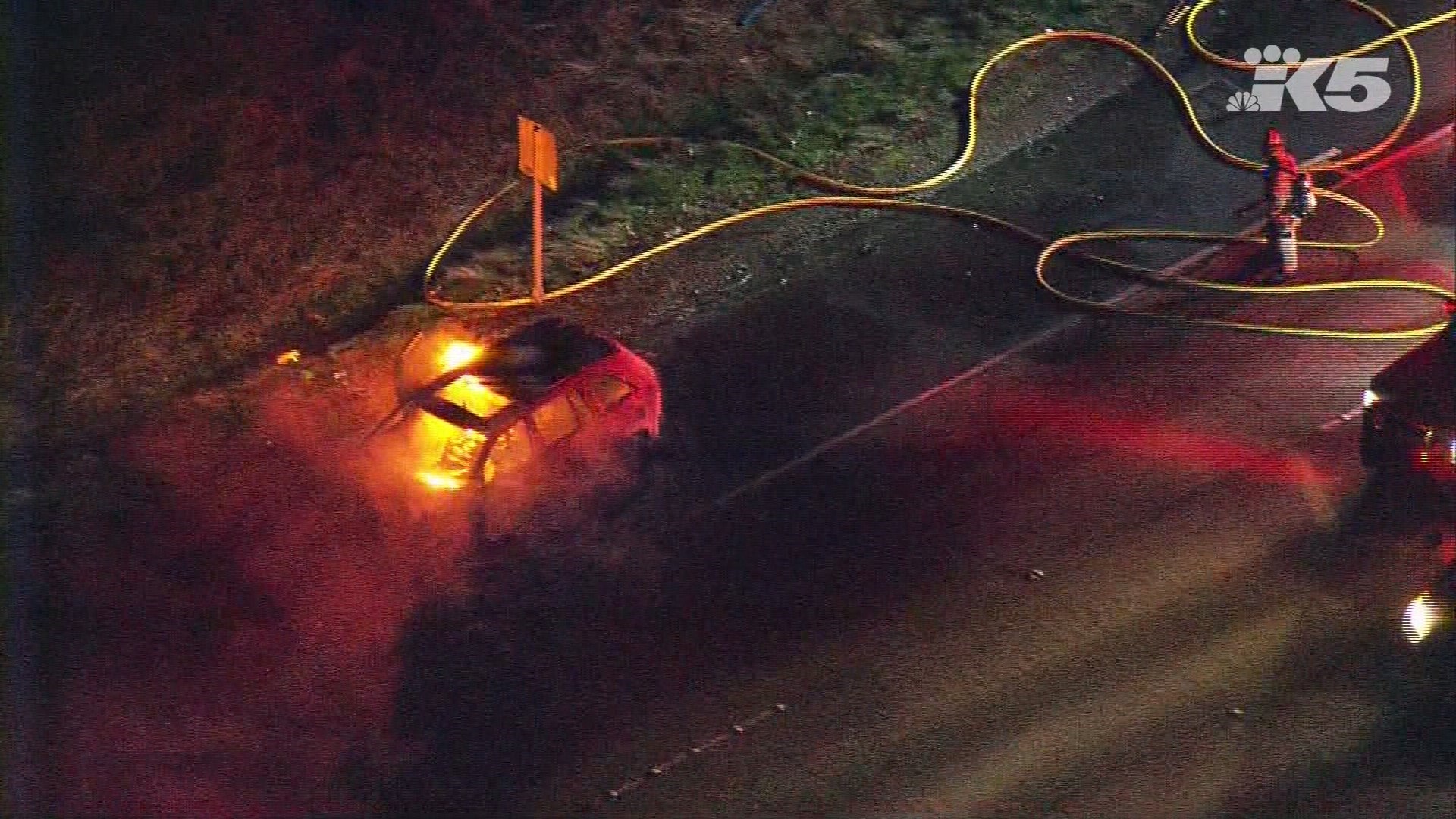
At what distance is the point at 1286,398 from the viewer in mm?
12992

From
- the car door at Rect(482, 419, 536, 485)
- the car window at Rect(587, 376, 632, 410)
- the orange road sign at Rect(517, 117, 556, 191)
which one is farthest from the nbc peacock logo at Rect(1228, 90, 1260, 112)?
the car door at Rect(482, 419, 536, 485)

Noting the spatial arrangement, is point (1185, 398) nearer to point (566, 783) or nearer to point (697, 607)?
point (697, 607)

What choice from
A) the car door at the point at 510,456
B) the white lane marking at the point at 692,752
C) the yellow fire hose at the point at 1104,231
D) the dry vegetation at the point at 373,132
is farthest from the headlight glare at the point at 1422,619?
the dry vegetation at the point at 373,132

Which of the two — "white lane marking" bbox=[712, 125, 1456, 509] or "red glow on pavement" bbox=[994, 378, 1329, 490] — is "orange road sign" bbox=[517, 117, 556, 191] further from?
"red glow on pavement" bbox=[994, 378, 1329, 490]

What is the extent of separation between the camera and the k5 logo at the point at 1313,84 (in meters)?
16.8

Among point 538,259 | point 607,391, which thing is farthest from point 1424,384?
point 538,259

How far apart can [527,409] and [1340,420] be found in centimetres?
762

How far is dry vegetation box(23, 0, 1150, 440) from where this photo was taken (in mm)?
13734

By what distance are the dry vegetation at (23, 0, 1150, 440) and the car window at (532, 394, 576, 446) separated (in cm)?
283

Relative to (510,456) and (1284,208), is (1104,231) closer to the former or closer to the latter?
(1284,208)

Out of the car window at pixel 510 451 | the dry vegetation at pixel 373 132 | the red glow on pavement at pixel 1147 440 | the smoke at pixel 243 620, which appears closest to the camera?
the smoke at pixel 243 620

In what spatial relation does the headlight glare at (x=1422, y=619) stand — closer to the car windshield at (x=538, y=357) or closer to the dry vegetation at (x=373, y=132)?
the car windshield at (x=538, y=357)

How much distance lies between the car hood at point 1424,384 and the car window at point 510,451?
7.38m

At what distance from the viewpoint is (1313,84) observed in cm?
Result: 1709
